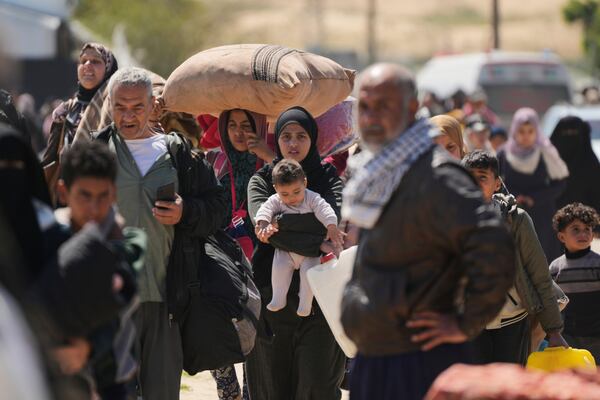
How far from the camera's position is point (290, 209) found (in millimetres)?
7266

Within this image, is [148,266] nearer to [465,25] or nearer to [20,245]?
[20,245]

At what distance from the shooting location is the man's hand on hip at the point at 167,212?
6.54 metres

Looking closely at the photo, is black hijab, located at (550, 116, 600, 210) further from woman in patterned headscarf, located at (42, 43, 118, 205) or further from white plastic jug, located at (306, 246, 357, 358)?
white plastic jug, located at (306, 246, 357, 358)

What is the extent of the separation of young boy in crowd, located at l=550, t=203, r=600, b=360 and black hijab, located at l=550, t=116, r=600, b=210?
431 cm

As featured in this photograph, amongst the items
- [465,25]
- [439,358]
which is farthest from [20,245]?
[465,25]

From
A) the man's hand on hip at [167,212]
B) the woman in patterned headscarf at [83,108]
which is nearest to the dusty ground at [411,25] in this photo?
the woman in patterned headscarf at [83,108]

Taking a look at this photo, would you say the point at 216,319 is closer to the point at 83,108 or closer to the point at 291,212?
the point at 291,212

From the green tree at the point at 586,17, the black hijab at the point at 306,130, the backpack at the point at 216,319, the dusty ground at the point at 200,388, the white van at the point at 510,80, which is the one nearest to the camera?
the backpack at the point at 216,319

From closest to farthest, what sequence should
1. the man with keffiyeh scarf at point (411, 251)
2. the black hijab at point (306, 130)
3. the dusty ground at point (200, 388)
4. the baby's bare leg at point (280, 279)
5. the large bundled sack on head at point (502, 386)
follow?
the large bundled sack on head at point (502, 386)
the man with keffiyeh scarf at point (411, 251)
the baby's bare leg at point (280, 279)
the black hijab at point (306, 130)
the dusty ground at point (200, 388)

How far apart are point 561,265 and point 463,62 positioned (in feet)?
61.1

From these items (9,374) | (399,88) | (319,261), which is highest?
→ (399,88)

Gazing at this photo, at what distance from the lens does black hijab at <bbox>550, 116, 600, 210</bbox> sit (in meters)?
12.8

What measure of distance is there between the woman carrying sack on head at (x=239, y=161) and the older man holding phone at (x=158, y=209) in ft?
3.81

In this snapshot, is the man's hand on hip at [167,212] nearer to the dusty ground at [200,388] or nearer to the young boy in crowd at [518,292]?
the young boy in crowd at [518,292]
